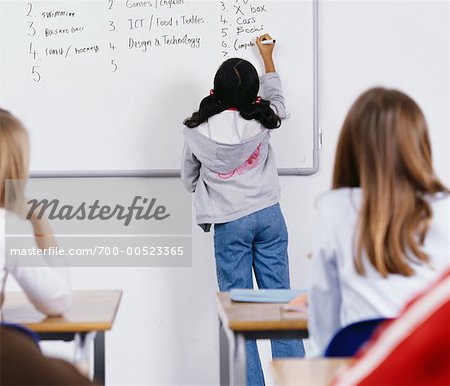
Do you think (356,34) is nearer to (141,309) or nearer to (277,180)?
(277,180)

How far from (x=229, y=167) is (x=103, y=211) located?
0.73 meters

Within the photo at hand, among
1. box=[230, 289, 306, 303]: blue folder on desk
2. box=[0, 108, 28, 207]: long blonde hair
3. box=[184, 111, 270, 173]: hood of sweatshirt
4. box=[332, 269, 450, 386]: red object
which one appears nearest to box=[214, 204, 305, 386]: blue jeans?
box=[184, 111, 270, 173]: hood of sweatshirt

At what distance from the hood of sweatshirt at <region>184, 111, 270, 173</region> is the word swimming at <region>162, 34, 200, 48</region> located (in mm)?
518

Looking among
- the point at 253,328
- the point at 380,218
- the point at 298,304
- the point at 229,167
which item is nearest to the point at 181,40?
the point at 229,167

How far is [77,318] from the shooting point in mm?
1752

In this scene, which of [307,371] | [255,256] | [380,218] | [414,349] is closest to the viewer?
[414,349]

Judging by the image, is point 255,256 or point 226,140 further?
point 255,256

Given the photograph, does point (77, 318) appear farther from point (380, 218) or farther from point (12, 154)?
point (380, 218)

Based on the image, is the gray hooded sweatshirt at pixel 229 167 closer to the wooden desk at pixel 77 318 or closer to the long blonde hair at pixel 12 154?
the wooden desk at pixel 77 318

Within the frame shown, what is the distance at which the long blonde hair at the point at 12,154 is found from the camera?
1.65 m

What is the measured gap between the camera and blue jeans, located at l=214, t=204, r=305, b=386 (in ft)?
9.02

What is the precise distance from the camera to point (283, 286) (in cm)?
282

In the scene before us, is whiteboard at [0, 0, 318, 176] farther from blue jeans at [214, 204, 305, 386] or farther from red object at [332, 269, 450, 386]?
red object at [332, 269, 450, 386]

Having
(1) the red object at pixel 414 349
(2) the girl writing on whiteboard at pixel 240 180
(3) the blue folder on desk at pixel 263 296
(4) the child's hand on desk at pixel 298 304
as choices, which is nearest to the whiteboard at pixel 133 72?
(2) the girl writing on whiteboard at pixel 240 180
